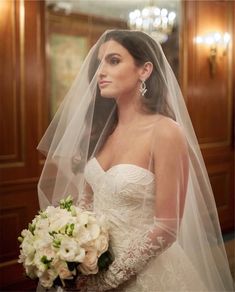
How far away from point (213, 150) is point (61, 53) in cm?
228

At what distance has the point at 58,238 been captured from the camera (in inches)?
53.0

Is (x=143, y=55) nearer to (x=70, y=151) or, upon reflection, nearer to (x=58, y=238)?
(x=70, y=151)

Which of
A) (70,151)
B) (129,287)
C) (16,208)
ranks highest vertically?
(70,151)

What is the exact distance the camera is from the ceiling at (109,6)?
156 inches

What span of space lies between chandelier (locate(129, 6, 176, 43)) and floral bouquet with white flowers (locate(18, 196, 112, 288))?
3.28 metres

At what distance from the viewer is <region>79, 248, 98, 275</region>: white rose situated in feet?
4.42

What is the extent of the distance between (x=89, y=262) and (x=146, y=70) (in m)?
0.69

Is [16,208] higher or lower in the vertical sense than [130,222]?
lower

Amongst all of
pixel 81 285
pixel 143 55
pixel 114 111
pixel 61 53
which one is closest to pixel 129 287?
pixel 81 285

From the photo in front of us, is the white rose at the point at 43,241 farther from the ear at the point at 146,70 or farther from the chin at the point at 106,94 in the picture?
the ear at the point at 146,70

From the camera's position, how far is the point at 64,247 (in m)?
1.33

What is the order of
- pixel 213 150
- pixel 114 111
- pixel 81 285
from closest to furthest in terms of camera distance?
1. pixel 81 285
2. pixel 114 111
3. pixel 213 150

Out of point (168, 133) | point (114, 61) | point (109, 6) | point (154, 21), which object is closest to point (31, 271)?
point (168, 133)

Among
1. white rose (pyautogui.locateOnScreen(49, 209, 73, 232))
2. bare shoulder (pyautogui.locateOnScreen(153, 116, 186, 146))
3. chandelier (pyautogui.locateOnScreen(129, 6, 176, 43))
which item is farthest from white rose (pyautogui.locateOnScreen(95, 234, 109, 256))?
chandelier (pyautogui.locateOnScreen(129, 6, 176, 43))
